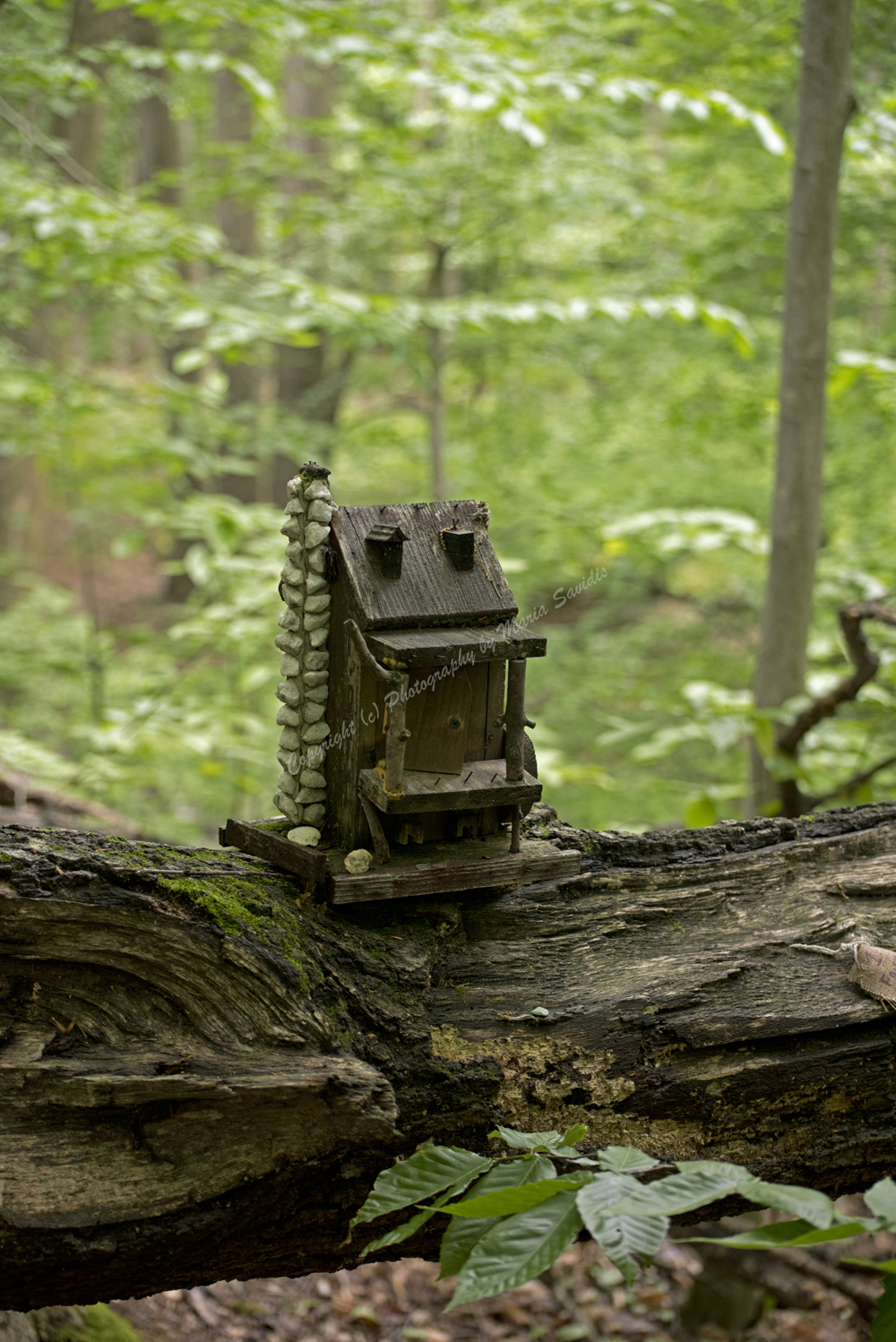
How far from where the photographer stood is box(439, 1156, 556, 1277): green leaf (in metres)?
1.46

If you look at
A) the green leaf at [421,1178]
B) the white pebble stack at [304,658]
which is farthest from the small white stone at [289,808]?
the green leaf at [421,1178]

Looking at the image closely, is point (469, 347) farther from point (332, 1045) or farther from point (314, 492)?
point (332, 1045)

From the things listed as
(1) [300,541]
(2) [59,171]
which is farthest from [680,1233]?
(2) [59,171]

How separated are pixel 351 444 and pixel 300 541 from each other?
6.74m

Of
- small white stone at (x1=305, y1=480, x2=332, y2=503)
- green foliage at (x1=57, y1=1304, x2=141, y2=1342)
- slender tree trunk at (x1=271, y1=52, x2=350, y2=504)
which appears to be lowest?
green foliage at (x1=57, y1=1304, x2=141, y2=1342)

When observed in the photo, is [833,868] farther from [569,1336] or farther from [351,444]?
[351,444]

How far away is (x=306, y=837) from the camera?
2.35 meters

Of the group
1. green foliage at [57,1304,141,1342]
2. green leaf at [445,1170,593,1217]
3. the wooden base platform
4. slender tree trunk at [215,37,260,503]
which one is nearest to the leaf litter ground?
green foliage at [57,1304,141,1342]

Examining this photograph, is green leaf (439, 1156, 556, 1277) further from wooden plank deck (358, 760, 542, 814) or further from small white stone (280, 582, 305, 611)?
small white stone (280, 582, 305, 611)

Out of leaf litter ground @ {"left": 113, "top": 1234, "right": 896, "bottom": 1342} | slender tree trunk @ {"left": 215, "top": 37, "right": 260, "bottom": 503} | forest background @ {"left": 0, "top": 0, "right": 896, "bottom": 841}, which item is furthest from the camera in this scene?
slender tree trunk @ {"left": 215, "top": 37, "right": 260, "bottom": 503}

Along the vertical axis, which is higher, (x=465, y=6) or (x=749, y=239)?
(x=465, y=6)

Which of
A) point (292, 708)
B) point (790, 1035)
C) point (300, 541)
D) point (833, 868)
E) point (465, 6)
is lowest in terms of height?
point (790, 1035)

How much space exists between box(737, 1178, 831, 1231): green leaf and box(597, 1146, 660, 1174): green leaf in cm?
16

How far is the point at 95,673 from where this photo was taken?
277 inches
